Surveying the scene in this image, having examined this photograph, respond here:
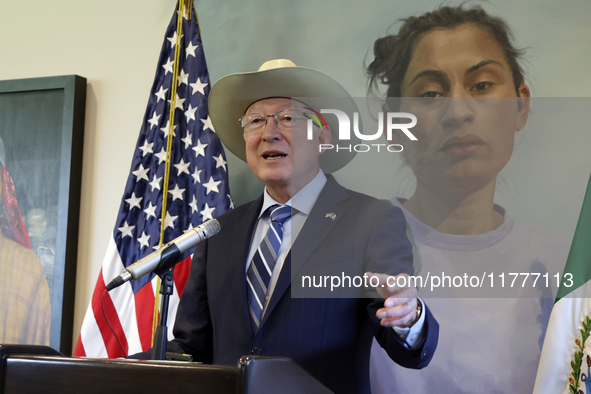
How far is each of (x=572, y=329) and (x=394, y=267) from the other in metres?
0.62

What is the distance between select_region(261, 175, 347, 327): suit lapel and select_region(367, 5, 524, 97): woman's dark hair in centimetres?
54

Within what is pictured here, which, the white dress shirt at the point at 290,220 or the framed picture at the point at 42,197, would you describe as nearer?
the white dress shirt at the point at 290,220

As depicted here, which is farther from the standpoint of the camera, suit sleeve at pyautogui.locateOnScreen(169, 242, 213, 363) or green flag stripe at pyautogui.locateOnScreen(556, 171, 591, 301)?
suit sleeve at pyautogui.locateOnScreen(169, 242, 213, 363)

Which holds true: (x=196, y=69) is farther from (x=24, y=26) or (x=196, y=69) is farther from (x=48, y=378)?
(x=48, y=378)

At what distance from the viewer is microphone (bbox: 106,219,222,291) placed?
118cm

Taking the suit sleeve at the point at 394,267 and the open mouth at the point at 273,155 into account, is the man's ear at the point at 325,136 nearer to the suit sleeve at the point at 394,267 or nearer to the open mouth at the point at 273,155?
the open mouth at the point at 273,155

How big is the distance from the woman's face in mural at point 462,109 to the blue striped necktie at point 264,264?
58 centimetres

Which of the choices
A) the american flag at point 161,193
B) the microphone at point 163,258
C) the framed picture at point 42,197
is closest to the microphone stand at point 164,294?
the microphone at point 163,258

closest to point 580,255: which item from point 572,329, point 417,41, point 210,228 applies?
point 572,329

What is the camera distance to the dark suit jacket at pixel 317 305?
1555 millimetres

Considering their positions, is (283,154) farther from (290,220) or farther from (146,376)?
(146,376)

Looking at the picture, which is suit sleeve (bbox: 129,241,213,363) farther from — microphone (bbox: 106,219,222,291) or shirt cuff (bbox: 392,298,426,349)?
shirt cuff (bbox: 392,298,426,349)

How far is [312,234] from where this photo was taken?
5.58 feet

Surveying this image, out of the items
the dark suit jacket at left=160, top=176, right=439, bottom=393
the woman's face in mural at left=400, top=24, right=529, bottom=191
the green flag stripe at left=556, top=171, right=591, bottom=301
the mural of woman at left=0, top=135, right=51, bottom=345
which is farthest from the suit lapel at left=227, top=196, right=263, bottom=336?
the mural of woman at left=0, top=135, right=51, bottom=345
